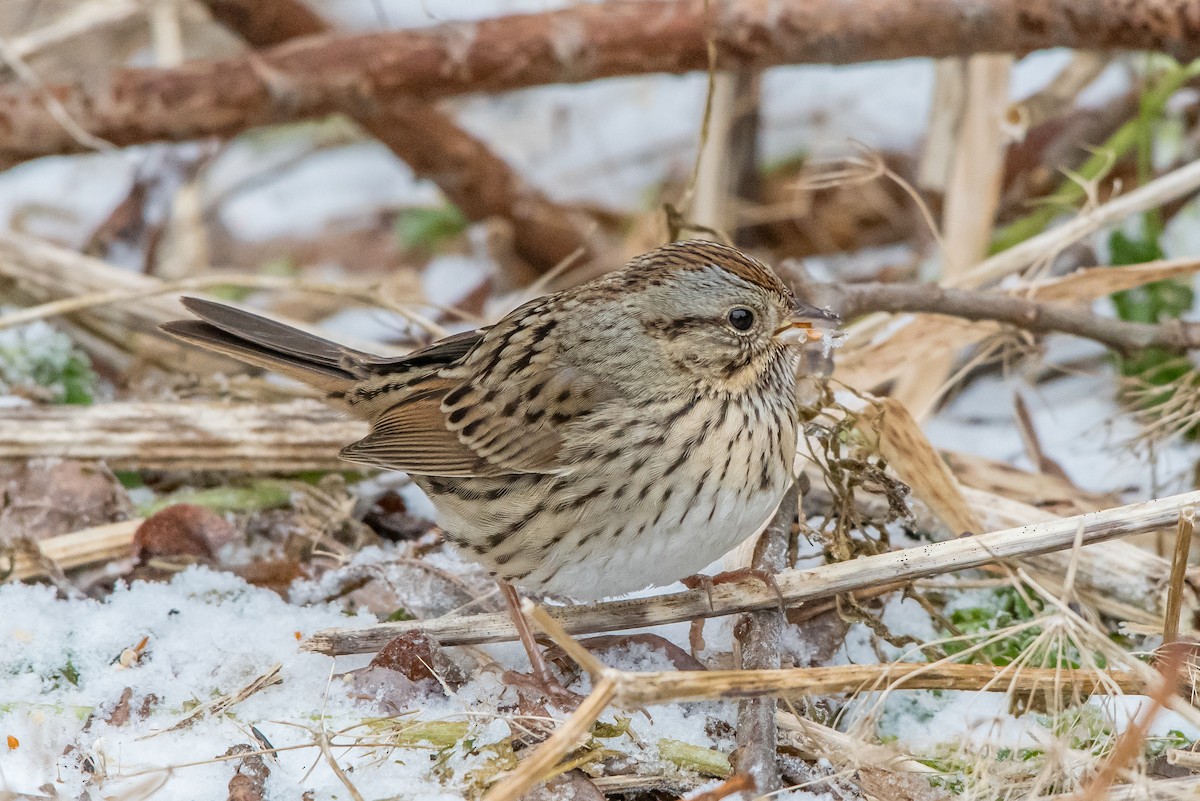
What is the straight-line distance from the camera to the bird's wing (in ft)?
9.45

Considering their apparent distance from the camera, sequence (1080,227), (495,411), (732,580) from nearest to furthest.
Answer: (732,580), (495,411), (1080,227)

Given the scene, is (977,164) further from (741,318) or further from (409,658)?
(409,658)

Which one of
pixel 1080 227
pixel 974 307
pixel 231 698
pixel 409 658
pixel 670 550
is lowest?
pixel 231 698

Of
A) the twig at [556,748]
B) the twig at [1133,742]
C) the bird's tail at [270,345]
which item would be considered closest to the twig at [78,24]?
the bird's tail at [270,345]

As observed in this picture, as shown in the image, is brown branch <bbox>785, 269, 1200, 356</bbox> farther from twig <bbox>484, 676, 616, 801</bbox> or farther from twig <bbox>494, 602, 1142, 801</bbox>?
twig <bbox>484, 676, 616, 801</bbox>

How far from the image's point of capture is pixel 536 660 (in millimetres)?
2777

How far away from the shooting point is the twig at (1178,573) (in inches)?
92.2

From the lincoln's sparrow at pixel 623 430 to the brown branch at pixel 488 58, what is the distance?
1185mm

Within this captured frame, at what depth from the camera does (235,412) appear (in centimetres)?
379

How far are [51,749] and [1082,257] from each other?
11.0ft

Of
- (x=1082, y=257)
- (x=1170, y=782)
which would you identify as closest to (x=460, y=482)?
(x=1170, y=782)

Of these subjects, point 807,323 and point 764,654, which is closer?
point 764,654

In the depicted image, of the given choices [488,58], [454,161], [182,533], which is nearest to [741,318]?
[182,533]

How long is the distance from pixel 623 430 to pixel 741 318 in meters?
0.36
